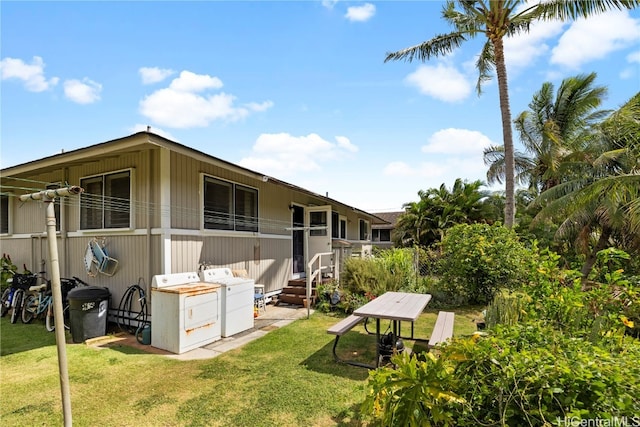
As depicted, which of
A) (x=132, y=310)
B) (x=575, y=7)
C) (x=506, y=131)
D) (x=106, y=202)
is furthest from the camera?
(x=506, y=131)

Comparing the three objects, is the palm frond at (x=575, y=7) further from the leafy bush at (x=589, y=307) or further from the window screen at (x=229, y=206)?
the window screen at (x=229, y=206)

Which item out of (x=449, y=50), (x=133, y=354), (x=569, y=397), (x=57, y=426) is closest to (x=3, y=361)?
(x=133, y=354)

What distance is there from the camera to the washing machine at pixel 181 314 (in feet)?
16.2

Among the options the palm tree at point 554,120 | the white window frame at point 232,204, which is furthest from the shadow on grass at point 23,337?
the palm tree at point 554,120

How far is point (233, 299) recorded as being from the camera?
19.4 ft

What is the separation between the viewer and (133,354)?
4.80 metres

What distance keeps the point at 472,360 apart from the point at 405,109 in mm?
7343

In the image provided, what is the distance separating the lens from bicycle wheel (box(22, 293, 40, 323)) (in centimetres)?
683

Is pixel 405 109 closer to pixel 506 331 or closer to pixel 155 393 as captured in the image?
pixel 506 331

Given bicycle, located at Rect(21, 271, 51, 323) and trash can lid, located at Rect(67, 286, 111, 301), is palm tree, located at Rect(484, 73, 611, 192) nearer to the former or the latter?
trash can lid, located at Rect(67, 286, 111, 301)

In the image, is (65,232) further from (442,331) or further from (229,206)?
(442,331)

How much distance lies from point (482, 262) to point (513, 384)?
6690 millimetres

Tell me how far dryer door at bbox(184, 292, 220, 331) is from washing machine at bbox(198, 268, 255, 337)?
194mm

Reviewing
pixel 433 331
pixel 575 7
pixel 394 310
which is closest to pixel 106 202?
pixel 394 310
